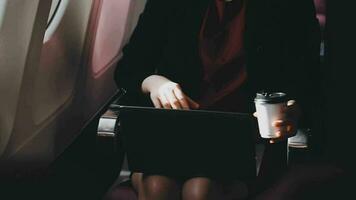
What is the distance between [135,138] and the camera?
1.55m

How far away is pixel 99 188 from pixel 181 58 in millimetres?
979

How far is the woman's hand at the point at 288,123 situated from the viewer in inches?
56.7

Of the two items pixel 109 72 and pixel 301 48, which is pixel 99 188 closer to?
pixel 109 72

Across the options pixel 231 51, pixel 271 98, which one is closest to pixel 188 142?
pixel 271 98

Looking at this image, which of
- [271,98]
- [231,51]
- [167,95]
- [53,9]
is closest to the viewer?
[271,98]

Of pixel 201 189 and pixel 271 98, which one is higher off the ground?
pixel 271 98

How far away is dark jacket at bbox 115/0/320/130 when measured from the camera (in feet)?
5.63

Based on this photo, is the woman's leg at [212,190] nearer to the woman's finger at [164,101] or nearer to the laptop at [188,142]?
the laptop at [188,142]

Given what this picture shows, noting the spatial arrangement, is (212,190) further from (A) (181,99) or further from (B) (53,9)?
(B) (53,9)

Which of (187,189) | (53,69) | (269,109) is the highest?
(269,109)

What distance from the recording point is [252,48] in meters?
1.73

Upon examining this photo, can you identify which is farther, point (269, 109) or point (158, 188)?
point (158, 188)

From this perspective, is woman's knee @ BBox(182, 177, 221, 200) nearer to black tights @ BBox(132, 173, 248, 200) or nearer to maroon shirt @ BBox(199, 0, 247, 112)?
black tights @ BBox(132, 173, 248, 200)

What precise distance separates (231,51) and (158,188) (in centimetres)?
42
